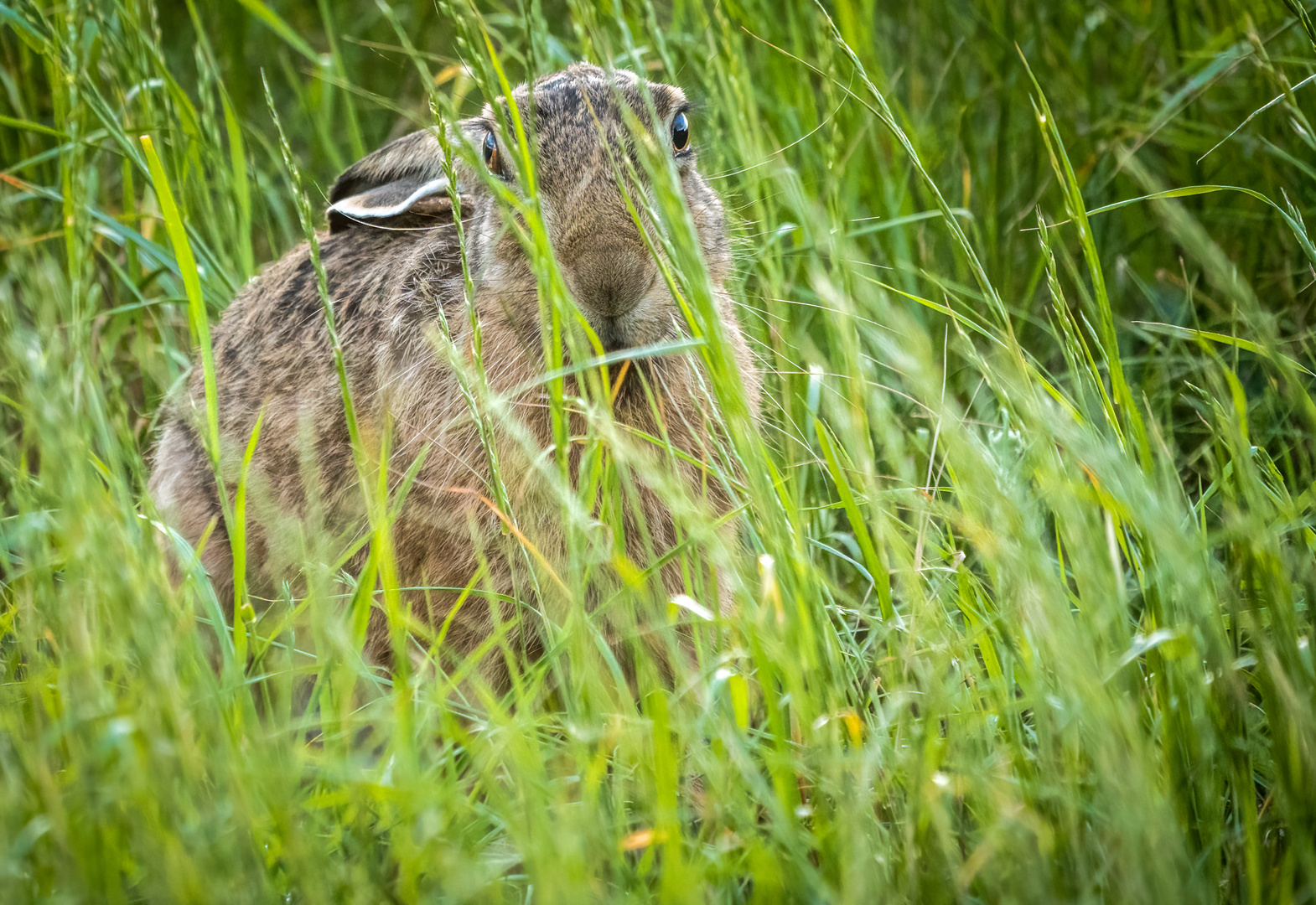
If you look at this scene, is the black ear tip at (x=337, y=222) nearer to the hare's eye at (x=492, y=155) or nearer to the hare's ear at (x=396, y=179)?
the hare's ear at (x=396, y=179)

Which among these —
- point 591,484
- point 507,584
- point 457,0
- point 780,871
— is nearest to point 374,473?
point 507,584

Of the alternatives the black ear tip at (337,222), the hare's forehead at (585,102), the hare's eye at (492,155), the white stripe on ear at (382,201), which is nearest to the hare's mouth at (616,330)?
the hare's forehead at (585,102)

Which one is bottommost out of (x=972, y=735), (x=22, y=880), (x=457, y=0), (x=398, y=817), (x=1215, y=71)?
(x=972, y=735)

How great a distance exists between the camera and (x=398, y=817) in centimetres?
141

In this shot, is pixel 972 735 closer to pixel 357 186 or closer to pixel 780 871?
pixel 780 871

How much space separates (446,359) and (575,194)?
502mm

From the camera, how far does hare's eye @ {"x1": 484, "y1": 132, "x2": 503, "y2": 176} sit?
8.47ft

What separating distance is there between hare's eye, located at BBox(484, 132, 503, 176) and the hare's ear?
0.23 m

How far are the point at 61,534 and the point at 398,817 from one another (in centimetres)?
56

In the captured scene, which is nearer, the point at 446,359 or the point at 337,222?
the point at 446,359

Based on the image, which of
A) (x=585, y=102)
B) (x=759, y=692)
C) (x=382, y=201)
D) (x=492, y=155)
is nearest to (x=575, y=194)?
(x=585, y=102)

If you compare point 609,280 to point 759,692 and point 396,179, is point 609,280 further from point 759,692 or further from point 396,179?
point 396,179

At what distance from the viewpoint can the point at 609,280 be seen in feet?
6.90


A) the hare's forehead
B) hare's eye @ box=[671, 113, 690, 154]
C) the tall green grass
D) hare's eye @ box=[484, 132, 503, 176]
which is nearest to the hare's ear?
hare's eye @ box=[484, 132, 503, 176]
